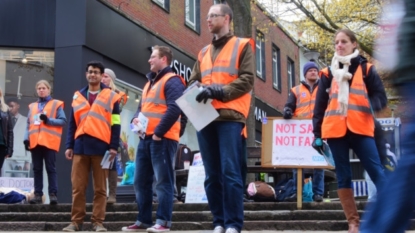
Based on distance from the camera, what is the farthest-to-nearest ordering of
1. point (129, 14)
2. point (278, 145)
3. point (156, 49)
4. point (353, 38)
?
point (129, 14) < point (278, 145) < point (156, 49) < point (353, 38)

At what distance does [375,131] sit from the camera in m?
7.41

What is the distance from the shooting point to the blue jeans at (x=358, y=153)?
6891mm

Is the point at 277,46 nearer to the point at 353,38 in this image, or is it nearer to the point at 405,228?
the point at 353,38

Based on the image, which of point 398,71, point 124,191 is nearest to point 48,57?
point 124,191

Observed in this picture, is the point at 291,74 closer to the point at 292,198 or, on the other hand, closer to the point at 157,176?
the point at 292,198

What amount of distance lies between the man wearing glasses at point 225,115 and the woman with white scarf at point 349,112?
0.90 m

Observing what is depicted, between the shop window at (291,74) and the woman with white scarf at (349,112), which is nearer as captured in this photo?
the woman with white scarf at (349,112)

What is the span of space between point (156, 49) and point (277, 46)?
25.5 metres

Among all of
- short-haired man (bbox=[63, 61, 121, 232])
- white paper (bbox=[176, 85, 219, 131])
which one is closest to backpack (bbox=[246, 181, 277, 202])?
short-haired man (bbox=[63, 61, 121, 232])

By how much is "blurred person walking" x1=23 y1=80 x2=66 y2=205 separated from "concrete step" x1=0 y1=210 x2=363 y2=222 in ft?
1.81

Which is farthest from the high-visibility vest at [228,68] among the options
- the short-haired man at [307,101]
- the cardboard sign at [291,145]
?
the short-haired man at [307,101]

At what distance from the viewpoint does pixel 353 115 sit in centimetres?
705

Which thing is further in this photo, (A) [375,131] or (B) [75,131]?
(B) [75,131]

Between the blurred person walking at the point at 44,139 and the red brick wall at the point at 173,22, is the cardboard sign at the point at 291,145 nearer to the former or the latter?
the blurred person walking at the point at 44,139
